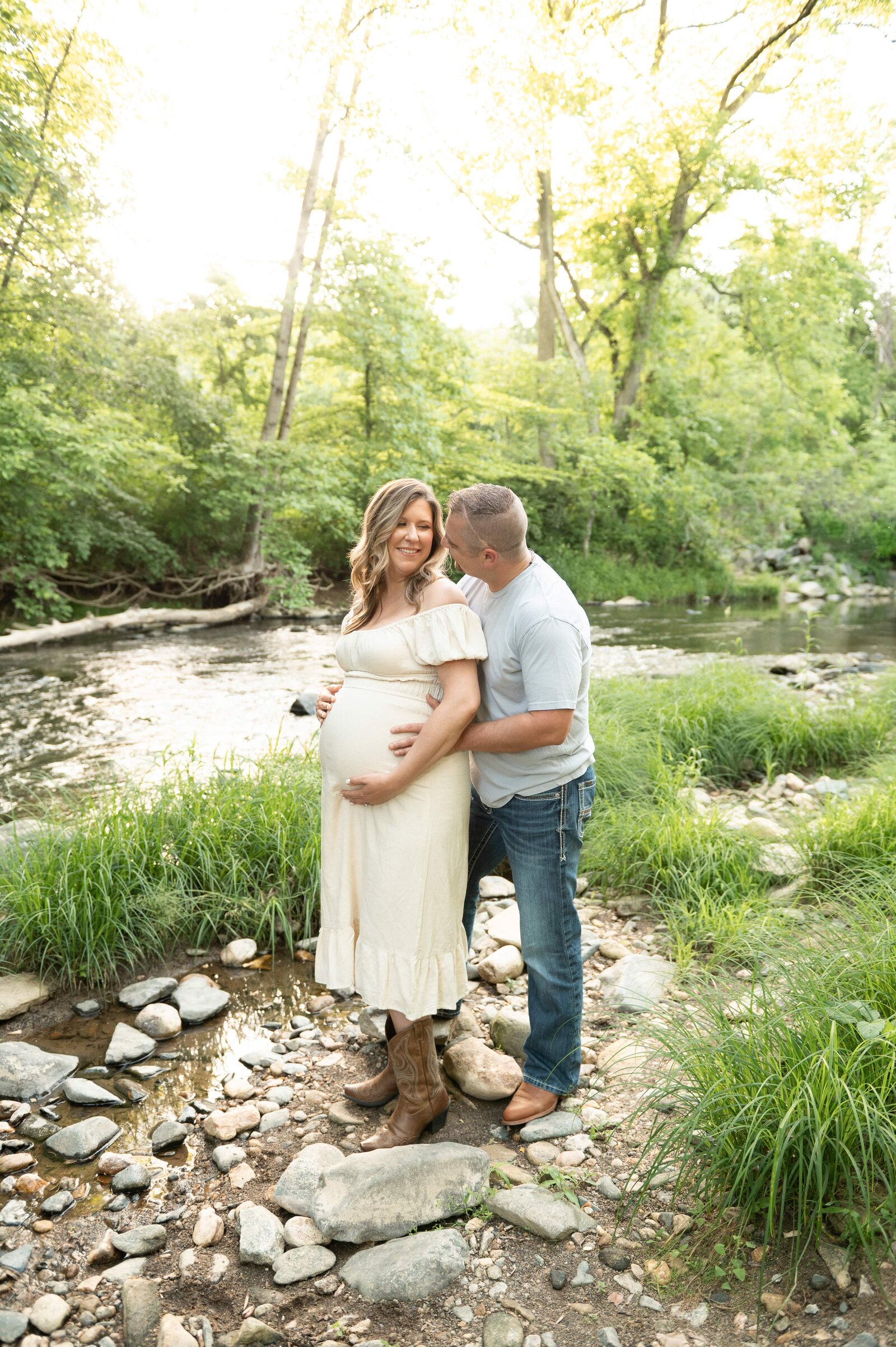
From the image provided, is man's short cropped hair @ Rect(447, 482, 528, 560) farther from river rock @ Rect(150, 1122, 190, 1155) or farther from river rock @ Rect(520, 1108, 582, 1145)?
river rock @ Rect(150, 1122, 190, 1155)

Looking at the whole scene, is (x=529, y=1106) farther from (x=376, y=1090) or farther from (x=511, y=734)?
(x=511, y=734)

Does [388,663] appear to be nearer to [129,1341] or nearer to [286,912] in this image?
[129,1341]

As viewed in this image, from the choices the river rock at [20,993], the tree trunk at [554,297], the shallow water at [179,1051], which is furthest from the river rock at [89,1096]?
the tree trunk at [554,297]

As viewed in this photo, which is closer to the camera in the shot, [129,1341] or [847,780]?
[129,1341]

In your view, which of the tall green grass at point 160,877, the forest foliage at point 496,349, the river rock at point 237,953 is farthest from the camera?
the forest foliage at point 496,349

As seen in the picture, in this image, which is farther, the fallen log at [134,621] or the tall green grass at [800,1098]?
the fallen log at [134,621]

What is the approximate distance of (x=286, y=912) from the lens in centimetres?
412

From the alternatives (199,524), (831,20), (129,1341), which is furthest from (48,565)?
(831,20)

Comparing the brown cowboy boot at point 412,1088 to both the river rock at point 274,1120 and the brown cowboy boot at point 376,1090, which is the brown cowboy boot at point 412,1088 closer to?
the brown cowboy boot at point 376,1090

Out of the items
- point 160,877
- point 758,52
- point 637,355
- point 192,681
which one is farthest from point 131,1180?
point 637,355

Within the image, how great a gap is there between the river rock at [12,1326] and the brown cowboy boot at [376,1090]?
3.69ft

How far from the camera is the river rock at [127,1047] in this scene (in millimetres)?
3199

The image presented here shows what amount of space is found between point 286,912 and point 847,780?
12.2ft

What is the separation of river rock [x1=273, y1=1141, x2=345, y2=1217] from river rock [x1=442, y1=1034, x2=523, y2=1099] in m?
0.50
